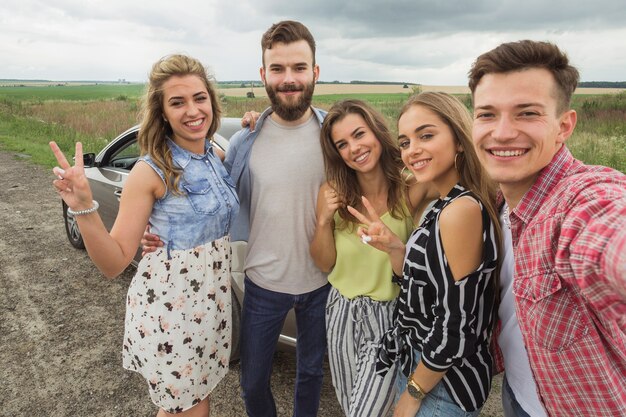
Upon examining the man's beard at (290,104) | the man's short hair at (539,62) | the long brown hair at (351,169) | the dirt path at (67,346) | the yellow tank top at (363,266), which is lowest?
the dirt path at (67,346)

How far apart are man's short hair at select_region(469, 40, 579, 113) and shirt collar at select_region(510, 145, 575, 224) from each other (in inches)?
5.6

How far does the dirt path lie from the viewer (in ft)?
8.77

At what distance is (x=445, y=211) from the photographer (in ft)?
4.60

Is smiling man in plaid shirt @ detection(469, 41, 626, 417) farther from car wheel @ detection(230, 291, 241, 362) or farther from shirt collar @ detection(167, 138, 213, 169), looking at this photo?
car wheel @ detection(230, 291, 241, 362)

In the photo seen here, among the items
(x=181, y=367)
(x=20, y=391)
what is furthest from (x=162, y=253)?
(x=20, y=391)

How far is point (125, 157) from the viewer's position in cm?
446

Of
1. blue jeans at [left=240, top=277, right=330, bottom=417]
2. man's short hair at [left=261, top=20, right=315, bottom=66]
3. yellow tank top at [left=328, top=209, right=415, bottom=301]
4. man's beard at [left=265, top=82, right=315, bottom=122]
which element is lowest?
blue jeans at [left=240, top=277, right=330, bottom=417]

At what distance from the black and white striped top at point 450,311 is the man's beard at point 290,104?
0.99 meters

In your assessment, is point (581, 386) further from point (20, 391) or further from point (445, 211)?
point (20, 391)

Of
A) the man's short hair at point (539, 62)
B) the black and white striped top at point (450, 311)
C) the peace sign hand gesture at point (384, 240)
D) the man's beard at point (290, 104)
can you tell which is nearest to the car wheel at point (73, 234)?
the man's beard at point (290, 104)

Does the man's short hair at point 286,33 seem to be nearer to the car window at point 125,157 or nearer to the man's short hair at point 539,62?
the man's short hair at point 539,62

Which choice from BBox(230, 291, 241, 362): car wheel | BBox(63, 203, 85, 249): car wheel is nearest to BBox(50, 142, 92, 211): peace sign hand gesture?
BBox(230, 291, 241, 362): car wheel

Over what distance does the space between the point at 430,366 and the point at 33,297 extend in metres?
4.11

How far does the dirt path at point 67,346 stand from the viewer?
8.77ft
